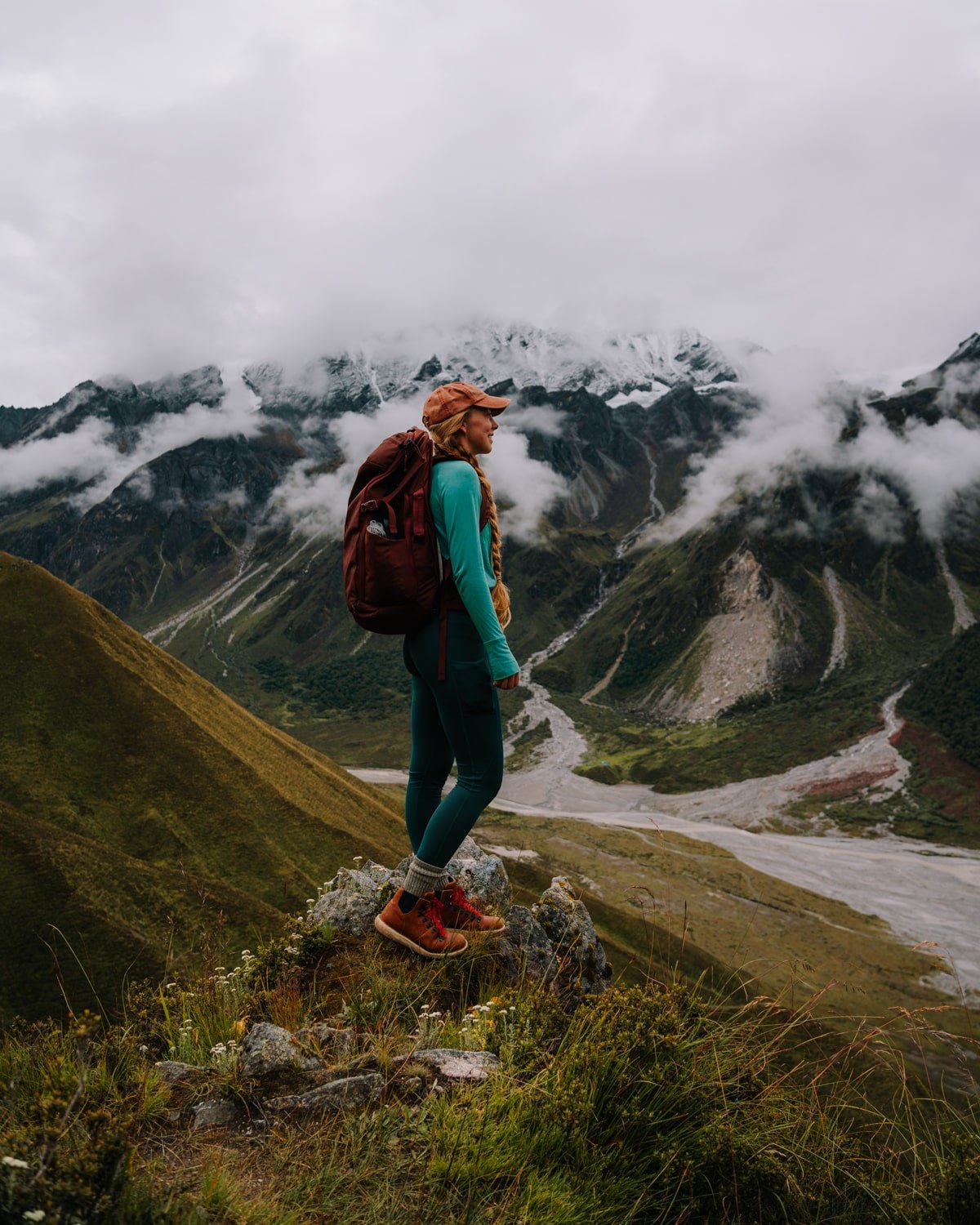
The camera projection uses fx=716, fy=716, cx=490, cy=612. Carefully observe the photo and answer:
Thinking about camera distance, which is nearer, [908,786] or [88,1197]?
[88,1197]

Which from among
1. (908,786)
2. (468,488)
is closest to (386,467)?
(468,488)

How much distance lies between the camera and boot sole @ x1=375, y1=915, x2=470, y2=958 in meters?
6.88

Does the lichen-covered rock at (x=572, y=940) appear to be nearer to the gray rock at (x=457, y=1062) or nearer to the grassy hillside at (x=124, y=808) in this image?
the gray rock at (x=457, y=1062)

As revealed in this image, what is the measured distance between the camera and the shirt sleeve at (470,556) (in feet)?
21.0

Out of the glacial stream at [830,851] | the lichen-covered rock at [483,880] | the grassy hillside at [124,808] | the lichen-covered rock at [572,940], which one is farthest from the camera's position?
the glacial stream at [830,851]

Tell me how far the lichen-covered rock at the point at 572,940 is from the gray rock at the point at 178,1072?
3.80 meters

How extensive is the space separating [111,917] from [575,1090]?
4037 cm

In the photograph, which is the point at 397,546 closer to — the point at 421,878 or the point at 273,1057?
the point at 421,878

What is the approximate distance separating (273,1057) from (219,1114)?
1.53ft

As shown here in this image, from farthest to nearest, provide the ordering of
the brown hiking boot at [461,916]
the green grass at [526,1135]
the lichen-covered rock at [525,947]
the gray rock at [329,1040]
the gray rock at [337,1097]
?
1. the brown hiking boot at [461,916]
2. the lichen-covered rock at [525,947]
3. the gray rock at [329,1040]
4. the gray rock at [337,1097]
5. the green grass at [526,1135]

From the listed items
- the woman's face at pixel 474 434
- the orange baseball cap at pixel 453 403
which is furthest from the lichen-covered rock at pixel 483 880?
the orange baseball cap at pixel 453 403

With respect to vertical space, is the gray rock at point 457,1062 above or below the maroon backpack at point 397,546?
below

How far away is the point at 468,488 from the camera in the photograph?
21.1 ft

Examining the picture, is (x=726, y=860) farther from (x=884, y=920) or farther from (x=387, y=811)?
(x=387, y=811)
